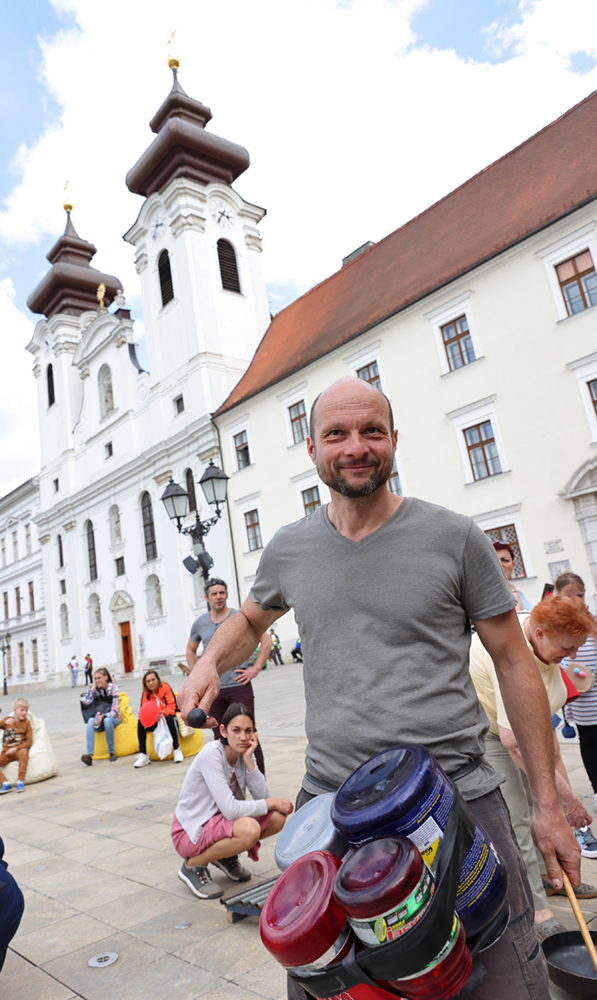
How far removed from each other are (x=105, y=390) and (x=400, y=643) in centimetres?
3876

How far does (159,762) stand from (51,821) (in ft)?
9.43

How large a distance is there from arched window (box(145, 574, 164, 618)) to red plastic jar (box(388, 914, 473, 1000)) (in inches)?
1252

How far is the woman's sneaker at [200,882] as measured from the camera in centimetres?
421

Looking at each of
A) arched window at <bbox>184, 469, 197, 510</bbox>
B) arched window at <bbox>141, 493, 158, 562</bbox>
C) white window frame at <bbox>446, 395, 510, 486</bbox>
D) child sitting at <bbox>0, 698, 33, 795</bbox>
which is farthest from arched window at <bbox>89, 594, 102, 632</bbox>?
child sitting at <bbox>0, 698, 33, 795</bbox>

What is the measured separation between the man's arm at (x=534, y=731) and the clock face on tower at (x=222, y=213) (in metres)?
33.3

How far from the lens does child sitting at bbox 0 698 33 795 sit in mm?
9195

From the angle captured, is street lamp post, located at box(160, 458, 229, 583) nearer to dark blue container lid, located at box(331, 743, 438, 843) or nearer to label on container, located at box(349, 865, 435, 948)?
dark blue container lid, located at box(331, 743, 438, 843)

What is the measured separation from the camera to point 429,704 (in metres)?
1.62

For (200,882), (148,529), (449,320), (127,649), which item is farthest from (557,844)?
(127,649)

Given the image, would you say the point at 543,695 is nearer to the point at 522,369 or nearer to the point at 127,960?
the point at 127,960

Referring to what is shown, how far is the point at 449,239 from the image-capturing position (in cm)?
2211

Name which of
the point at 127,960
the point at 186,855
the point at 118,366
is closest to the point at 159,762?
the point at 186,855

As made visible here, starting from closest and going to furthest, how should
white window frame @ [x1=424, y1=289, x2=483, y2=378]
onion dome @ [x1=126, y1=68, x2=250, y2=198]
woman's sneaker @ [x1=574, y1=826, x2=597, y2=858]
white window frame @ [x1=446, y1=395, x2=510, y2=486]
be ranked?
woman's sneaker @ [x1=574, y1=826, x2=597, y2=858] → white window frame @ [x1=446, y1=395, x2=510, y2=486] → white window frame @ [x1=424, y1=289, x2=483, y2=378] → onion dome @ [x1=126, y1=68, x2=250, y2=198]

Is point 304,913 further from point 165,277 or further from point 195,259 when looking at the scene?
point 165,277
